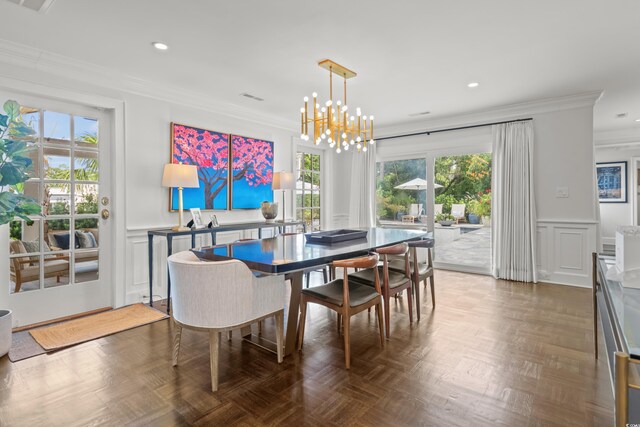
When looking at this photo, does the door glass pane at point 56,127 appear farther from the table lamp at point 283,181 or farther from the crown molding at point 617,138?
the crown molding at point 617,138

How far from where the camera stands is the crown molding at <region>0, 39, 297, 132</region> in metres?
2.89

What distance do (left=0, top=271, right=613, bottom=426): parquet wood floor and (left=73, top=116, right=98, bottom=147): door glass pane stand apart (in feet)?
6.63

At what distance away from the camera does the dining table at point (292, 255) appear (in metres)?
1.99

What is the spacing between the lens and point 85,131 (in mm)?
3447

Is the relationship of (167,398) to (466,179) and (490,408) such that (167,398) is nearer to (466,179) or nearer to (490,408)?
(490,408)

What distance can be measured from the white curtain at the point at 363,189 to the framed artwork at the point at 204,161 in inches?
106

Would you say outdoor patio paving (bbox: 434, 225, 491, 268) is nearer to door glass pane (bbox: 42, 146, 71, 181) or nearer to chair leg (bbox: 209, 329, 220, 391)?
chair leg (bbox: 209, 329, 220, 391)

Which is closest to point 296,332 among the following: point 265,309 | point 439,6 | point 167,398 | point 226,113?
point 265,309

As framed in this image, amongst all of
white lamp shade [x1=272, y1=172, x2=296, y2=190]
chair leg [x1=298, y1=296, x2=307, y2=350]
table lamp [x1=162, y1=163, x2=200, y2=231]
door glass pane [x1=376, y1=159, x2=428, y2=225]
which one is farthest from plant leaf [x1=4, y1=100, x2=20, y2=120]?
door glass pane [x1=376, y1=159, x2=428, y2=225]

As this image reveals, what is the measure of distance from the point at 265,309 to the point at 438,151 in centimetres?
448

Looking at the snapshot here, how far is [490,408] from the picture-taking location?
5.92 feet

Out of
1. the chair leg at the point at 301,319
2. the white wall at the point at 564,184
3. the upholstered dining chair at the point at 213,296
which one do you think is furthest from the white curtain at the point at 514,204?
the upholstered dining chair at the point at 213,296

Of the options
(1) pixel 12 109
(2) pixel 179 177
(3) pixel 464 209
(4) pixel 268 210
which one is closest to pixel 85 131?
(1) pixel 12 109

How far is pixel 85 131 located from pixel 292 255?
282 centimetres
